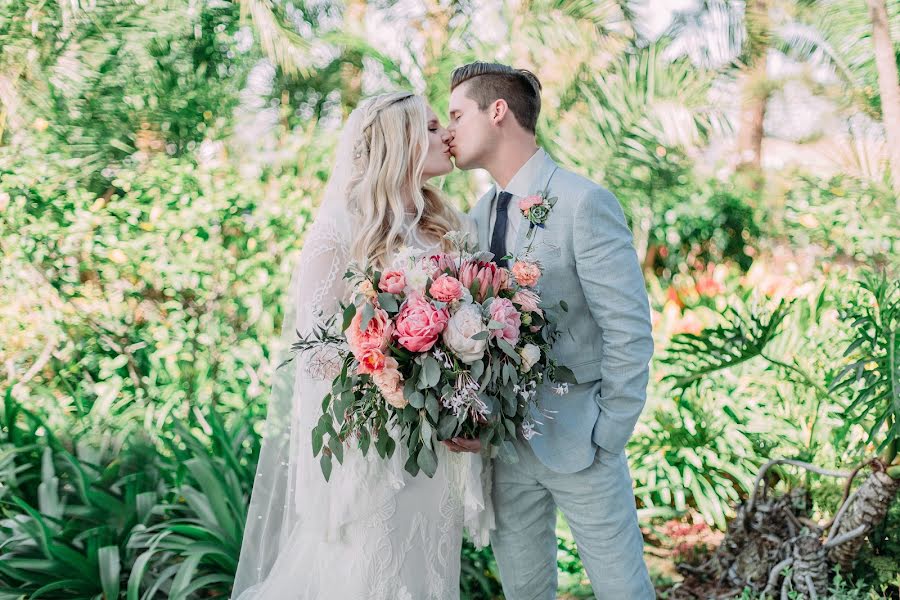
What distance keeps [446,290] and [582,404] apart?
69 centimetres

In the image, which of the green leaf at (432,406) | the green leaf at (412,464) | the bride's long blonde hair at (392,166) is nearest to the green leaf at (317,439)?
the green leaf at (412,464)

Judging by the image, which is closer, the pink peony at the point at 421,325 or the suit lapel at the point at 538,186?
the pink peony at the point at 421,325

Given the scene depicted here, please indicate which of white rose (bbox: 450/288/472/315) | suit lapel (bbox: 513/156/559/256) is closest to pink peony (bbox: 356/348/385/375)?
white rose (bbox: 450/288/472/315)

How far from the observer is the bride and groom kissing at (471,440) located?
2.42 m

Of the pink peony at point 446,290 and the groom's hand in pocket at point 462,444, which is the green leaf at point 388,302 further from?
the groom's hand in pocket at point 462,444

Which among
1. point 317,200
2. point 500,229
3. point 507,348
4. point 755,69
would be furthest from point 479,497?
point 755,69

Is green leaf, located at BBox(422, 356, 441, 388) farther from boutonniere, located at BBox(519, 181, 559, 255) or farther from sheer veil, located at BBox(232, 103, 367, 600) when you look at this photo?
boutonniere, located at BBox(519, 181, 559, 255)

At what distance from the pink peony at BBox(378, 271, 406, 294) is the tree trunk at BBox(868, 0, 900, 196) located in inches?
162

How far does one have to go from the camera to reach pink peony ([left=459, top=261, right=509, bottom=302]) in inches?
85.6

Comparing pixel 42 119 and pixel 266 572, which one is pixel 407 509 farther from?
pixel 42 119

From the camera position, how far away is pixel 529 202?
2.51 m

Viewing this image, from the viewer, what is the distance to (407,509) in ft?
8.14

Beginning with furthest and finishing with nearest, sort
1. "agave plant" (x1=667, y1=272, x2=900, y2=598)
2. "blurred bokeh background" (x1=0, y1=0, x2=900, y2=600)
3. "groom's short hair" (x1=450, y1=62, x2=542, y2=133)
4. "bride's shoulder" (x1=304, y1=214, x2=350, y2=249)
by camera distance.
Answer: "blurred bokeh background" (x1=0, y1=0, x2=900, y2=600)
"agave plant" (x1=667, y1=272, x2=900, y2=598)
"groom's short hair" (x1=450, y1=62, x2=542, y2=133)
"bride's shoulder" (x1=304, y1=214, x2=350, y2=249)

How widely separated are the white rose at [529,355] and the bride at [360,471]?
0.95 feet
